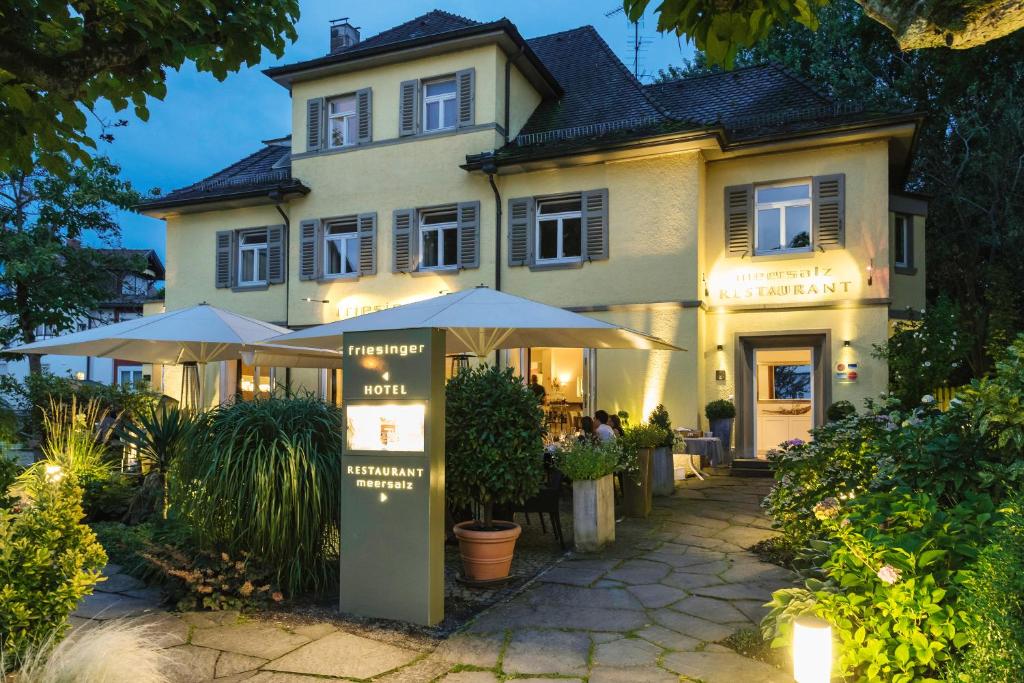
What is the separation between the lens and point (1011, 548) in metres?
2.72

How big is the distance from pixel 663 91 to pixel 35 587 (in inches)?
613

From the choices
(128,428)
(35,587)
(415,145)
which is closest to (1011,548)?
(35,587)

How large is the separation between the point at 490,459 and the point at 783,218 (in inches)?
372

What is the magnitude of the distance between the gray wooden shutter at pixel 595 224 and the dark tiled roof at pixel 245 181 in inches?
251

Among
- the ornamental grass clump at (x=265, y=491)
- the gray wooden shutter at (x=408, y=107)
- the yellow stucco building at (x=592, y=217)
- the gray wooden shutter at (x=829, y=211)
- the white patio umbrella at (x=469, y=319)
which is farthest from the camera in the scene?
the gray wooden shutter at (x=408, y=107)

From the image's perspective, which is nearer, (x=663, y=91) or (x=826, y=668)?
(x=826, y=668)

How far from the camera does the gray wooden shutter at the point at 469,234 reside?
49.3ft

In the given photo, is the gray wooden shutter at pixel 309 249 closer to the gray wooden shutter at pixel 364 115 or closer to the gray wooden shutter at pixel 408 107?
the gray wooden shutter at pixel 364 115

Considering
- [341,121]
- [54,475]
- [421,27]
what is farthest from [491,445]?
[421,27]

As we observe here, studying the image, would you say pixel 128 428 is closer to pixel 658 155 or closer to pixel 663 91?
pixel 658 155

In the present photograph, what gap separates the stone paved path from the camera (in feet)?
13.7

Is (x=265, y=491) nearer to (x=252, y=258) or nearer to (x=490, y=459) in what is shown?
(x=490, y=459)

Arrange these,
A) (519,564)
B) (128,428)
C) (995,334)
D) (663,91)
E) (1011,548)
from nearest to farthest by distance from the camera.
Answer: (1011,548)
(519,564)
(128,428)
(995,334)
(663,91)

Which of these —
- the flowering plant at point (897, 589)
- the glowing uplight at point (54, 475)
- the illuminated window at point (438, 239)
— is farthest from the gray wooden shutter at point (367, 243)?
the flowering plant at point (897, 589)
